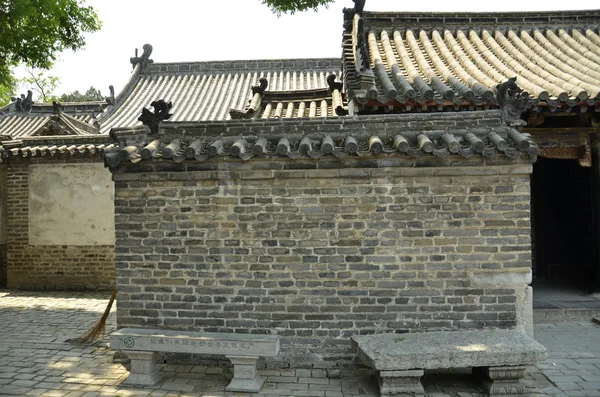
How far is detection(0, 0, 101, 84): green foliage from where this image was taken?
20.9 ft

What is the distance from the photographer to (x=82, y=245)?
1152 cm

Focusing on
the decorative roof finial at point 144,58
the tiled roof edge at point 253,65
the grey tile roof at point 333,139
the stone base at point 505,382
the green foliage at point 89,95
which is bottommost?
the stone base at point 505,382

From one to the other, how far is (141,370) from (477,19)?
894 centimetres

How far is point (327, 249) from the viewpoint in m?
5.37

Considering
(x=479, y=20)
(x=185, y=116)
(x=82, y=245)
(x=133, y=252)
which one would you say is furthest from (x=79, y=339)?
(x=479, y=20)

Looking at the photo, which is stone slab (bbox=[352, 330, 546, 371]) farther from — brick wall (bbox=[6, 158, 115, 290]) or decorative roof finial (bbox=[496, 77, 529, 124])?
brick wall (bbox=[6, 158, 115, 290])

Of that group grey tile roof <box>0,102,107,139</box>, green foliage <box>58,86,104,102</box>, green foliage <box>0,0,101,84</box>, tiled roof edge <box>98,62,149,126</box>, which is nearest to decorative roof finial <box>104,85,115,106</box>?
tiled roof edge <box>98,62,149,126</box>

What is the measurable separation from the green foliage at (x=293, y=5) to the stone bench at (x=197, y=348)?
4570 mm

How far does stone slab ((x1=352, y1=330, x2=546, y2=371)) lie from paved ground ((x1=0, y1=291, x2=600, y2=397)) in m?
0.43

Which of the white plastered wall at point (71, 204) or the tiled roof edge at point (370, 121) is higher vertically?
the tiled roof edge at point (370, 121)

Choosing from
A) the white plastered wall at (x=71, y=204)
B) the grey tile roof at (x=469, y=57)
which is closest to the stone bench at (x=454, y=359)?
the grey tile roof at (x=469, y=57)

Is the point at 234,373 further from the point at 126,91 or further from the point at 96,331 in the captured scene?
the point at 126,91

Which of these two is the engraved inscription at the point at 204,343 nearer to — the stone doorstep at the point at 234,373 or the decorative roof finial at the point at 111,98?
the stone doorstep at the point at 234,373

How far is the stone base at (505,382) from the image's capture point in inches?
185
